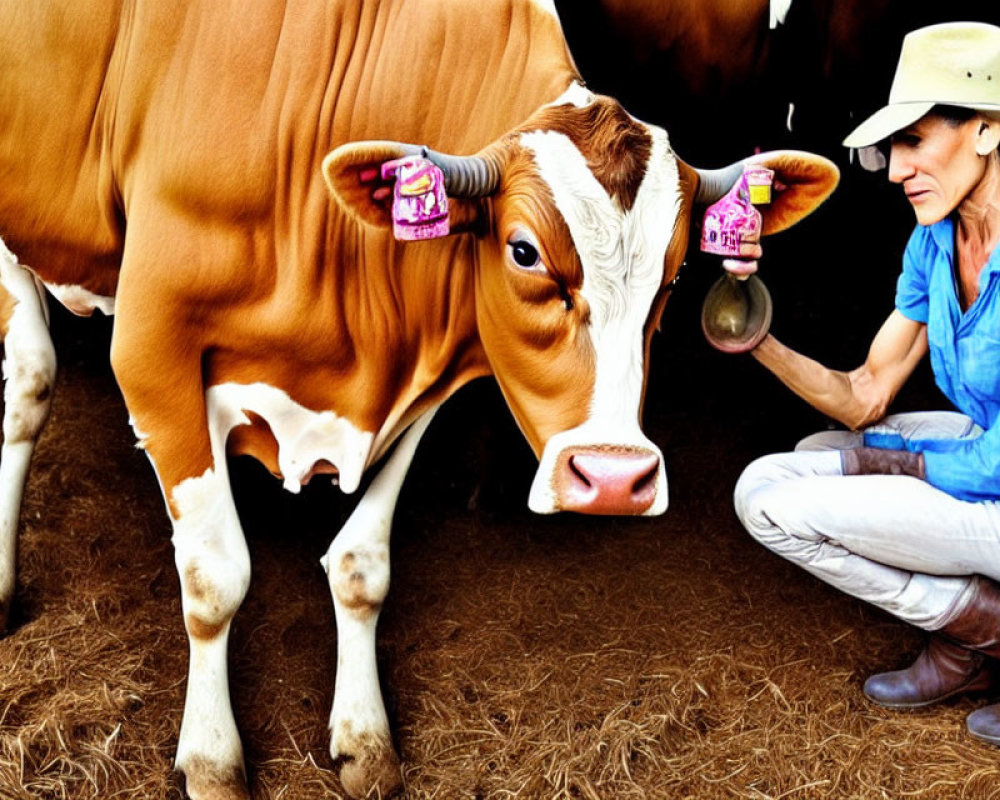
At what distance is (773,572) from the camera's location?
4.42 metres

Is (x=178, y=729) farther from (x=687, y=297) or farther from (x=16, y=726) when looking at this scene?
(x=687, y=297)

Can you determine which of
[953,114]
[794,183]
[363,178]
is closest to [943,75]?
[953,114]

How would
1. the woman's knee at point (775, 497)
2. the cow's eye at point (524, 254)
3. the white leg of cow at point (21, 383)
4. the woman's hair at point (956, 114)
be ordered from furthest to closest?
the white leg of cow at point (21, 383) → the woman's knee at point (775, 497) → the woman's hair at point (956, 114) → the cow's eye at point (524, 254)

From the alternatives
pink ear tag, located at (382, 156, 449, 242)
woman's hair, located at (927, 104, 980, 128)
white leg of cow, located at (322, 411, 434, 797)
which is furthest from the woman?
pink ear tag, located at (382, 156, 449, 242)

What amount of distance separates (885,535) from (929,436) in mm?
566

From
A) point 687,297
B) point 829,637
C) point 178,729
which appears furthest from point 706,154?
point 178,729

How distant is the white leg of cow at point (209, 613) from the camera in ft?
10.5

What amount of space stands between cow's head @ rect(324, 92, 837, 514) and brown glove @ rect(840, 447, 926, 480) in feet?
3.48

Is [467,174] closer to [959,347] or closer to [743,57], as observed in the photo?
[959,347]

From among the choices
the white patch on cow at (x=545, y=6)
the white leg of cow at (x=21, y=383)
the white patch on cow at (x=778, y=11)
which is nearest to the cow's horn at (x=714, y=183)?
the white patch on cow at (x=545, y=6)

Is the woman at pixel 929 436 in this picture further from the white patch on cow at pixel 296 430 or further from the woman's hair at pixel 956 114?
the white patch on cow at pixel 296 430

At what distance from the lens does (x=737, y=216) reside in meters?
3.00

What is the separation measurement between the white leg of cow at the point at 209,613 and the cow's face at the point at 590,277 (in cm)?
103

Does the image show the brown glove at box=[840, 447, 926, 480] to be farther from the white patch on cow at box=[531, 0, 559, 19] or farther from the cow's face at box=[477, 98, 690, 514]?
the white patch on cow at box=[531, 0, 559, 19]
